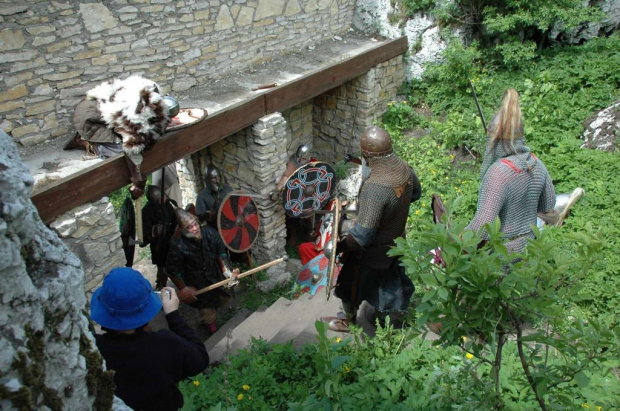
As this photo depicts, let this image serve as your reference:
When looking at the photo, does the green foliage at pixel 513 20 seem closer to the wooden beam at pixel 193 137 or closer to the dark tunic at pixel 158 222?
the wooden beam at pixel 193 137

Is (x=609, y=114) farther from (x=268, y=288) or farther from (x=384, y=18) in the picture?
(x=268, y=288)

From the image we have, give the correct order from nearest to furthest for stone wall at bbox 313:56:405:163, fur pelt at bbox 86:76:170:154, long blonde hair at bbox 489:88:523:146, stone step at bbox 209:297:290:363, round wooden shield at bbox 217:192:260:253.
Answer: long blonde hair at bbox 489:88:523:146 < stone step at bbox 209:297:290:363 < fur pelt at bbox 86:76:170:154 < round wooden shield at bbox 217:192:260:253 < stone wall at bbox 313:56:405:163

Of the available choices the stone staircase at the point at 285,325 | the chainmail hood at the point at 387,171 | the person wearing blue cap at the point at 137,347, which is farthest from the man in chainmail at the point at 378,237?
the person wearing blue cap at the point at 137,347

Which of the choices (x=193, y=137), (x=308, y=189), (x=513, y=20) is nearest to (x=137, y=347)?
(x=193, y=137)

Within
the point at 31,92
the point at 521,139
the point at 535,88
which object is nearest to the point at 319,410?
the point at 521,139

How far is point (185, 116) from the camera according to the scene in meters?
4.93

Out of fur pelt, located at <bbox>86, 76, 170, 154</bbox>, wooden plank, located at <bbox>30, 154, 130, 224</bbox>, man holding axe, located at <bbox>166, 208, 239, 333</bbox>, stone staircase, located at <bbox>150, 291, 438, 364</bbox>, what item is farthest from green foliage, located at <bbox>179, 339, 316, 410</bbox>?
fur pelt, located at <bbox>86, 76, 170, 154</bbox>

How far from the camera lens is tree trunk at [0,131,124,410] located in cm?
91

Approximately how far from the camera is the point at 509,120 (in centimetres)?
314

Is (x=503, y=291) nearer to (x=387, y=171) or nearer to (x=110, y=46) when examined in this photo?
(x=387, y=171)

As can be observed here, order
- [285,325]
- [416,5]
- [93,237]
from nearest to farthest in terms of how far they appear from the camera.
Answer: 1. [285,325]
2. [93,237]
3. [416,5]

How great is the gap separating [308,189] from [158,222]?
1.89m

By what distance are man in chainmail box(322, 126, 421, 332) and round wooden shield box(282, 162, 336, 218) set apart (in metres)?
2.38

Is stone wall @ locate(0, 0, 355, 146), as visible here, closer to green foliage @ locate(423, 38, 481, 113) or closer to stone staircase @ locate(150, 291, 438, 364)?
green foliage @ locate(423, 38, 481, 113)
